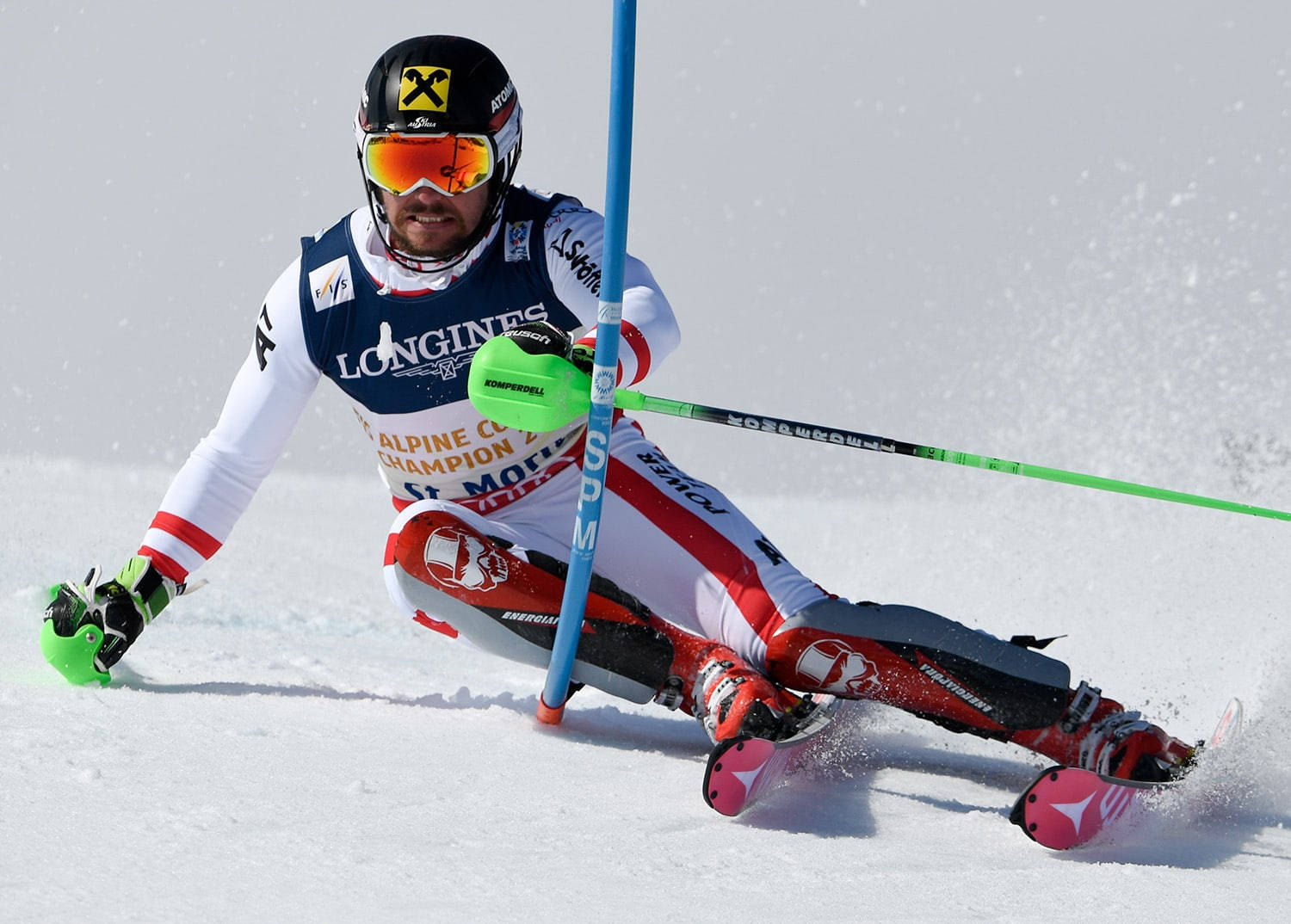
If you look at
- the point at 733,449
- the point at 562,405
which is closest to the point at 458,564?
the point at 562,405

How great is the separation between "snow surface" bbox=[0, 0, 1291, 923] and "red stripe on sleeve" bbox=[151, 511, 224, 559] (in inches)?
11.1

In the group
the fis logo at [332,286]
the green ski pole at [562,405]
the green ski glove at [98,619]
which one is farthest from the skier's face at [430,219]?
the green ski glove at [98,619]

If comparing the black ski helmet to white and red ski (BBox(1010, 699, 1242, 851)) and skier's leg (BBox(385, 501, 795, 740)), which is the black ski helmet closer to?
skier's leg (BBox(385, 501, 795, 740))

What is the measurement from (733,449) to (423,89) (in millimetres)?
4790

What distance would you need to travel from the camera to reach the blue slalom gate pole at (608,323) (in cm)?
213

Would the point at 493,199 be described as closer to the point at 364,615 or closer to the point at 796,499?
the point at 364,615

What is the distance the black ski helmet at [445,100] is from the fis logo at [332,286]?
0.11 meters

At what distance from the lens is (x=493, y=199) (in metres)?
2.68

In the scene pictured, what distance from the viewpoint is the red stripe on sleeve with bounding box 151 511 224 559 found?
2711 millimetres

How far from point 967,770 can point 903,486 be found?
404cm

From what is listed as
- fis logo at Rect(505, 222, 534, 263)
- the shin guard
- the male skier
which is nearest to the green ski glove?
the male skier

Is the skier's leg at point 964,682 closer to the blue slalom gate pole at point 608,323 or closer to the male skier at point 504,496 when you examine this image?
the male skier at point 504,496

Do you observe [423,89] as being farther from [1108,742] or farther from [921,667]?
[1108,742]

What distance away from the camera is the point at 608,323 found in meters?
2.20
